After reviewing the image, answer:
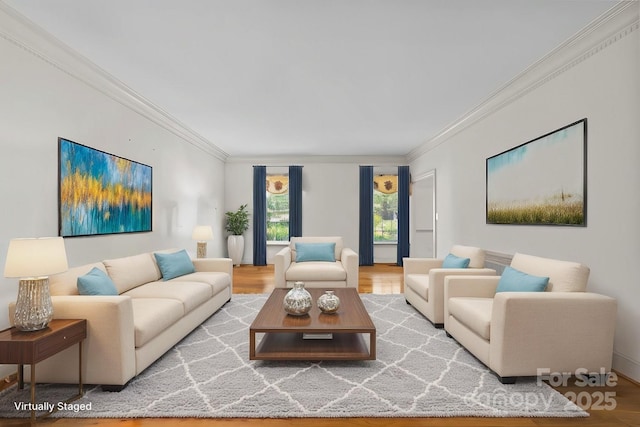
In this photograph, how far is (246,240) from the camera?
8602 mm

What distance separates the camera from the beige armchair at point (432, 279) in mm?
3732

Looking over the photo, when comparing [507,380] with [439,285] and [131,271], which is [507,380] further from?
[131,271]

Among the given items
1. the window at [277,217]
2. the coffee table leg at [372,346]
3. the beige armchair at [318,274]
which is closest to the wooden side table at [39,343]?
the coffee table leg at [372,346]

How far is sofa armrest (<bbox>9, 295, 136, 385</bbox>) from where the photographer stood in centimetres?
238

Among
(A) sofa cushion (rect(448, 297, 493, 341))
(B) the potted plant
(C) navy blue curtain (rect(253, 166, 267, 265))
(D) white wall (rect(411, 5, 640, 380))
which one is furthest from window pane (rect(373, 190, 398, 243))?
(A) sofa cushion (rect(448, 297, 493, 341))

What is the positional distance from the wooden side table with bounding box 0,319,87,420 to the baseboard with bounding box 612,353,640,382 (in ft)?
12.7

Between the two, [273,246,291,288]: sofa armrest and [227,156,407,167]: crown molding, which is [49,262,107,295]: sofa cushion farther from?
[227,156,407,167]: crown molding

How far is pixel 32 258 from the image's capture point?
2.16m

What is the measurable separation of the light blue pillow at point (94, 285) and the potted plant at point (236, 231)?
5200mm

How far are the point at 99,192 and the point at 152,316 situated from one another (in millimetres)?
1706

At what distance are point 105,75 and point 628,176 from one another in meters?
4.76

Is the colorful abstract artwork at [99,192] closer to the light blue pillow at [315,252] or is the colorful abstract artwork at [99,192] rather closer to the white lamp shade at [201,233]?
the white lamp shade at [201,233]

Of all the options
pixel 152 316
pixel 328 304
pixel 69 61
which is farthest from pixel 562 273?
pixel 69 61

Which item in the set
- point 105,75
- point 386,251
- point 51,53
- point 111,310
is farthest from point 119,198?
point 386,251
